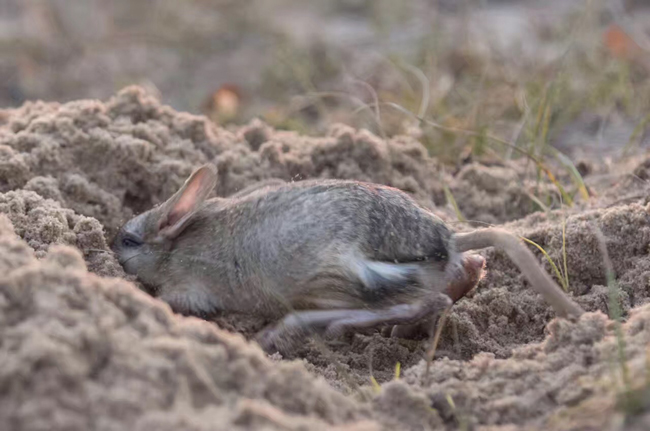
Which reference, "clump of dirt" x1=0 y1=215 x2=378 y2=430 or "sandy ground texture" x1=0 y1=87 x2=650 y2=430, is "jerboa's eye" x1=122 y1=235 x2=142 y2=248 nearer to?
"sandy ground texture" x1=0 y1=87 x2=650 y2=430

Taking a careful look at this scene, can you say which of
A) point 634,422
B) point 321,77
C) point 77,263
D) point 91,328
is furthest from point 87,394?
point 321,77

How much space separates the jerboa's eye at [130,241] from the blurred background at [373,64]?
136 centimetres

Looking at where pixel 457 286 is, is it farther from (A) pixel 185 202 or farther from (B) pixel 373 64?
(B) pixel 373 64

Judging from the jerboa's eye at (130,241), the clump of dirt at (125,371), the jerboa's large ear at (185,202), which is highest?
the clump of dirt at (125,371)

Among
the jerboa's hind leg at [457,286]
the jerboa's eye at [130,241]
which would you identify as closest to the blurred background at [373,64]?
the jerboa's hind leg at [457,286]

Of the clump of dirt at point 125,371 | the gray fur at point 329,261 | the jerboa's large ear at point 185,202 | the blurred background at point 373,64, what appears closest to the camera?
the clump of dirt at point 125,371

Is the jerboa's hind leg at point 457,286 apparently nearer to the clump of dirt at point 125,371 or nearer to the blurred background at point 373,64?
the clump of dirt at point 125,371

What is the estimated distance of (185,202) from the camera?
378 centimetres

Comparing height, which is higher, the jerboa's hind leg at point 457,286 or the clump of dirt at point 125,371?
the clump of dirt at point 125,371

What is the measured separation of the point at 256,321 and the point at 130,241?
73 cm

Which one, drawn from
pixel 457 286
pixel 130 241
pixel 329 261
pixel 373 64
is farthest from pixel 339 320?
pixel 373 64

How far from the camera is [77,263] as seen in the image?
252cm

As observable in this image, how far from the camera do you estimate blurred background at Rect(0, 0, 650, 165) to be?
18.5 feet

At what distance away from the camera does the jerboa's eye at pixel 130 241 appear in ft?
12.5
